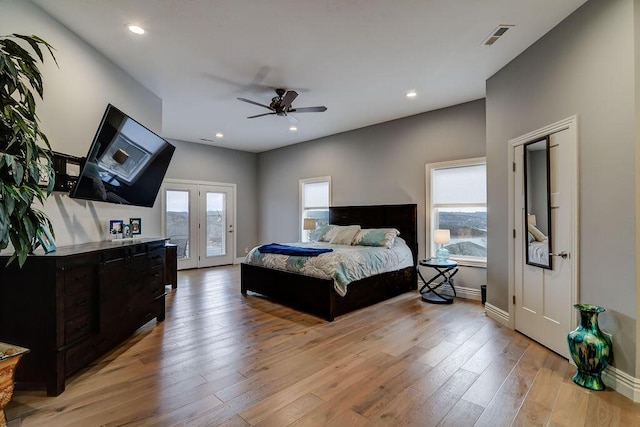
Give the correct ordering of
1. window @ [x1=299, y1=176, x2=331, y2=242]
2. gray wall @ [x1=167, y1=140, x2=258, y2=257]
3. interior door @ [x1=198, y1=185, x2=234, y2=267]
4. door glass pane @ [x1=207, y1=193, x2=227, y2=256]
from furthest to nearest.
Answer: door glass pane @ [x1=207, y1=193, x2=227, y2=256], interior door @ [x1=198, y1=185, x2=234, y2=267], gray wall @ [x1=167, y1=140, x2=258, y2=257], window @ [x1=299, y1=176, x2=331, y2=242]

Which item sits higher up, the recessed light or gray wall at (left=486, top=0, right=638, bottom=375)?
the recessed light

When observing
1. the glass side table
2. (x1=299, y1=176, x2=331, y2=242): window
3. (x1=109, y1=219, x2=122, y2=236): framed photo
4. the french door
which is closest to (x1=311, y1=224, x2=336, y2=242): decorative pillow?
(x1=299, y1=176, x2=331, y2=242): window

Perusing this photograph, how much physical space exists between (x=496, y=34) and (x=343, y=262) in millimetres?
2881

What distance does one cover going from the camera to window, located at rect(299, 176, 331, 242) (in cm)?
684

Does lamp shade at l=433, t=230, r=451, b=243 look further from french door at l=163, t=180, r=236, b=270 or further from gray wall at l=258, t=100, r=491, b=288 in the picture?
french door at l=163, t=180, r=236, b=270

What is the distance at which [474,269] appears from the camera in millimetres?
4648

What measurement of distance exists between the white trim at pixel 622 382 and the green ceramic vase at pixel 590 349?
0.06 meters

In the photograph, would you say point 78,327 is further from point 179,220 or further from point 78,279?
point 179,220

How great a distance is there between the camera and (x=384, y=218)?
5609 mm

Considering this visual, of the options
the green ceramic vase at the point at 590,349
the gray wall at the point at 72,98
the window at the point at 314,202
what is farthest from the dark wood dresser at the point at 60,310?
the window at the point at 314,202

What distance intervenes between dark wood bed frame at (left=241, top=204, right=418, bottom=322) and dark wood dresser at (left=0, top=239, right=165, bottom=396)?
201 cm

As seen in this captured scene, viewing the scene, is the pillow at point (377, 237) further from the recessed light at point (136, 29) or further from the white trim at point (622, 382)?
the recessed light at point (136, 29)

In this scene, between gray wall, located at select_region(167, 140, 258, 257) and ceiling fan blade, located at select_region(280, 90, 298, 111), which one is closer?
ceiling fan blade, located at select_region(280, 90, 298, 111)

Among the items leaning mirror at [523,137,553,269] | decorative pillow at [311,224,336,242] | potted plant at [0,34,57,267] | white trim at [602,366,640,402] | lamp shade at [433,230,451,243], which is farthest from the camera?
decorative pillow at [311,224,336,242]
